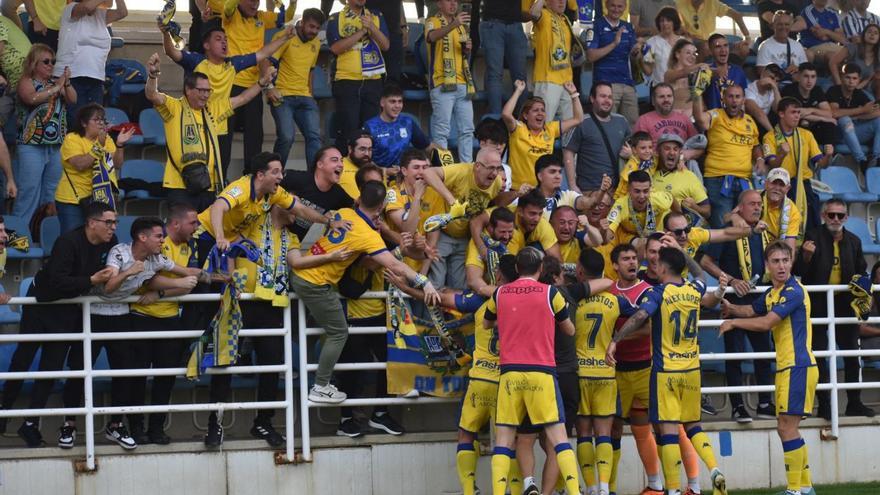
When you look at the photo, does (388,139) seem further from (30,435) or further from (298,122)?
(30,435)

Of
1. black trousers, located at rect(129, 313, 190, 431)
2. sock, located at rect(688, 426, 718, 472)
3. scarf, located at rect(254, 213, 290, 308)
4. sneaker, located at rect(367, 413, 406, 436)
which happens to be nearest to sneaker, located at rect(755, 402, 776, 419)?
sock, located at rect(688, 426, 718, 472)

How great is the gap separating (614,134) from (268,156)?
4.23 meters

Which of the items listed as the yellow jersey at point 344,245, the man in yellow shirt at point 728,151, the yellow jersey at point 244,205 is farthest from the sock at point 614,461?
the man in yellow shirt at point 728,151

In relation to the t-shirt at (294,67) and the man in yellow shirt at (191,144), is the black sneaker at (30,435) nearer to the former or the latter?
the man in yellow shirt at (191,144)

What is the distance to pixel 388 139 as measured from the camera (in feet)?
44.3

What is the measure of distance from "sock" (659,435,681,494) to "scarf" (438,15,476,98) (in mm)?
4727

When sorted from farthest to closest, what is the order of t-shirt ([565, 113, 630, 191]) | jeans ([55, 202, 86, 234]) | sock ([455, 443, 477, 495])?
t-shirt ([565, 113, 630, 191]), jeans ([55, 202, 86, 234]), sock ([455, 443, 477, 495])

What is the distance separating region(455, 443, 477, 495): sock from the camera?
37.0 feet

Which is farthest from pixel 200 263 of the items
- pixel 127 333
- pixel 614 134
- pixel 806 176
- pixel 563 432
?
pixel 806 176

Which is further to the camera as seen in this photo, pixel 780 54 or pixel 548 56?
pixel 780 54

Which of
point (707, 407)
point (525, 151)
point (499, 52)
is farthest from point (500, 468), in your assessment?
point (499, 52)

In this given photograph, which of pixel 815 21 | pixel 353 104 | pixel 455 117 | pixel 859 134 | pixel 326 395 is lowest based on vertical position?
pixel 326 395

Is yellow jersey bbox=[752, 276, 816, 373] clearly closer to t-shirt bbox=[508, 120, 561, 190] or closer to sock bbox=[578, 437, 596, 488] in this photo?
sock bbox=[578, 437, 596, 488]

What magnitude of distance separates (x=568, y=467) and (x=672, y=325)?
1.53 metres
